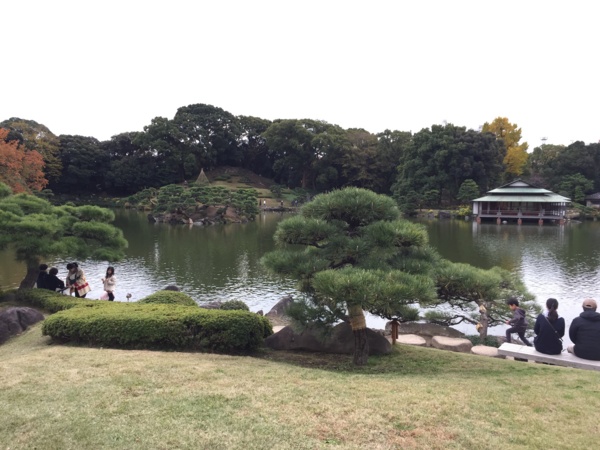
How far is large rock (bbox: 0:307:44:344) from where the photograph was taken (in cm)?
706

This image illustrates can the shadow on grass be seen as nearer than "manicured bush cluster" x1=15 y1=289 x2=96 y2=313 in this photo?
Yes

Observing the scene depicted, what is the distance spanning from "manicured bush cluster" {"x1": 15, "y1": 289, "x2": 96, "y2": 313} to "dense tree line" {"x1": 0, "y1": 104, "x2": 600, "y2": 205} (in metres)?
37.5

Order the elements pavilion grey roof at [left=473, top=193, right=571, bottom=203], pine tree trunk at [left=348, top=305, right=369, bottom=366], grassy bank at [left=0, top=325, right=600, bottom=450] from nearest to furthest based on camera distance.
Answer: grassy bank at [left=0, top=325, right=600, bottom=450]
pine tree trunk at [left=348, top=305, right=369, bottom=366]
pavilion grey roof at [left=473, top=193, right=571, bottom=203]

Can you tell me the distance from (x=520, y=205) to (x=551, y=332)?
3564 cm

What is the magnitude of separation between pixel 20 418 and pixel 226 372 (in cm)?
196

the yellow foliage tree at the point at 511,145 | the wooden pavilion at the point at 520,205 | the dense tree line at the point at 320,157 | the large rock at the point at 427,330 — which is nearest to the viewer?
the large rock at the point at 427,330

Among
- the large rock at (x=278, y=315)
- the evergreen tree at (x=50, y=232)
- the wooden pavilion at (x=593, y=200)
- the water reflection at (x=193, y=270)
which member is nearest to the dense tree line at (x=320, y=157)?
the wooden pavilion at (x=593, y=200)

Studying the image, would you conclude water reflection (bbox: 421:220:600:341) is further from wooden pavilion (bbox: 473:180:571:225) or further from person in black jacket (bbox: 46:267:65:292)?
person in black jacket (bbox: 46:267:65:292)

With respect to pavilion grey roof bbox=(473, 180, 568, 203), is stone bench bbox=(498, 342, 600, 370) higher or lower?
lower

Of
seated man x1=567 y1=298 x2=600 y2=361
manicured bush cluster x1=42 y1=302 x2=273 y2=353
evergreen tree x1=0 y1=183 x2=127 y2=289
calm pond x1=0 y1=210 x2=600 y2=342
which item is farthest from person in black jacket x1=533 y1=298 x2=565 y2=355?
evergreen tree x1=0 y1=183 x2=127 y2=289

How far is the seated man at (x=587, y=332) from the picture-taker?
18.2 feet

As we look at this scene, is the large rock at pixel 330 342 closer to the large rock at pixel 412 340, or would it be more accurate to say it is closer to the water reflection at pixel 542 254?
the large rock at pixel 412 340

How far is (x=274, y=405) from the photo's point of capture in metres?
3.71

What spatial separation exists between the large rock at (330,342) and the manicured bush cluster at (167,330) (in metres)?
0.37
